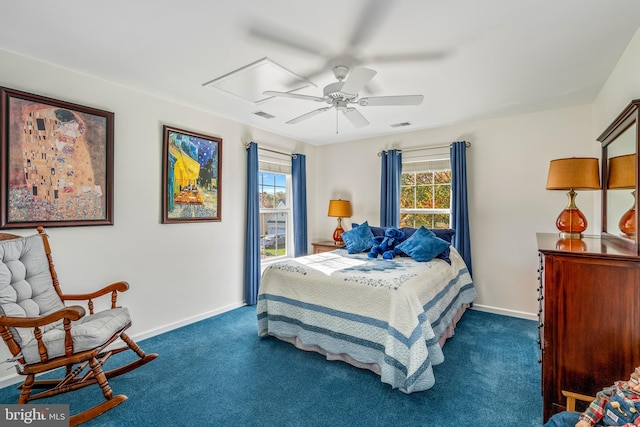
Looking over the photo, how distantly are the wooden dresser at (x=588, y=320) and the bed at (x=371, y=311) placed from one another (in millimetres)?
757

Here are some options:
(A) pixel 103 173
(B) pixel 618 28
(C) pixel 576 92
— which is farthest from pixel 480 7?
(A) pixel 103 173

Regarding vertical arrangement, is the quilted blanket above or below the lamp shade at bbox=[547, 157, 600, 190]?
below

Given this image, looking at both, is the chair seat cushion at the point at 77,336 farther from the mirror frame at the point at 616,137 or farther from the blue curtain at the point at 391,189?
the blue curtain at the point at 391,189

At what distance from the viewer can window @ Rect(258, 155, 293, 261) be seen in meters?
4.66

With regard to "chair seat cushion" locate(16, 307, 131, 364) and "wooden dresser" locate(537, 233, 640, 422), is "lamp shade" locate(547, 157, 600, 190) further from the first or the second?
"chair seat cushion" locate(16, 307, 131, 364)

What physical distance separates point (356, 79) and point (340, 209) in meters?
2.89

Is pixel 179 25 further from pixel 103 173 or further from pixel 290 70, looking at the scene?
pixel 103 173

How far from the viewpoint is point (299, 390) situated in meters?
2.22

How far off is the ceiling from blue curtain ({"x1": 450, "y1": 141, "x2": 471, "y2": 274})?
0.95 meters

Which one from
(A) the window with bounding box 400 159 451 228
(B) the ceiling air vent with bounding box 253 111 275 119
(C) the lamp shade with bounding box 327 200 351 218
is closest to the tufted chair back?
(B) the ceiling air vent with bounding box 253 111 275 119

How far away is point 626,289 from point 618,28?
1.64 m

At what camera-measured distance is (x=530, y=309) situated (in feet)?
12.0

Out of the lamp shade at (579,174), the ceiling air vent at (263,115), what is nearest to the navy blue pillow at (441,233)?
the lamp shade at (579,174)

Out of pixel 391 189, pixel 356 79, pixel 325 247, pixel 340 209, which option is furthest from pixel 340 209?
pixel 356 79
